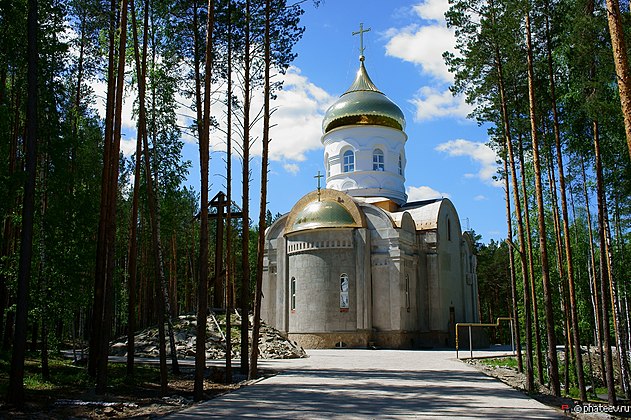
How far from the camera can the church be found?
90.6 ft

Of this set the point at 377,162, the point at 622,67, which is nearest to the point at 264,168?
the point at 622,67

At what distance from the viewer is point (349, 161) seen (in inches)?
1315

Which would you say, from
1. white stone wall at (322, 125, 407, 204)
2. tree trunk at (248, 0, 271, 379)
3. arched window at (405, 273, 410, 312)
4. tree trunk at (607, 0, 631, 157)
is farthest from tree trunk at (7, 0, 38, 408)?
white stone wall at (322, 125, 407, 204)

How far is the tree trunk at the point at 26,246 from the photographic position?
865 cm

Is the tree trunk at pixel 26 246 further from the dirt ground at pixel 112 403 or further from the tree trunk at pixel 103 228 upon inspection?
the tree trunk at pixel 103 228

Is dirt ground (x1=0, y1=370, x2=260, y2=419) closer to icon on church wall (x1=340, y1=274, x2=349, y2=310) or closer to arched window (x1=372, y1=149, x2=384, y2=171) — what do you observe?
icon on church wall (x1=340, y1=274, x2=349, y2=310)

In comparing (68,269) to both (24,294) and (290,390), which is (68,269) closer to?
(24,294)

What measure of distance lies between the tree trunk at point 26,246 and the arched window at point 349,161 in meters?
24.8

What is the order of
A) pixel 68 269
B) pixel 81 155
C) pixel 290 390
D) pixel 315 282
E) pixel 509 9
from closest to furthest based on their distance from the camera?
pixel 290 390 < pixel 68 269 < pixel 509 9 < pixel 81 155 < pixel 315 282

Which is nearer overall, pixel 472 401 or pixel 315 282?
pixel 472 401

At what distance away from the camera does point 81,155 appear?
1966 centimetres

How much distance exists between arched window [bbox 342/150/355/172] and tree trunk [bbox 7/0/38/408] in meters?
24.8

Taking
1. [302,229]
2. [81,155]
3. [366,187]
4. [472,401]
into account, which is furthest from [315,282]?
[472,401]

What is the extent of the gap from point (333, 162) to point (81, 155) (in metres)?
16.9
